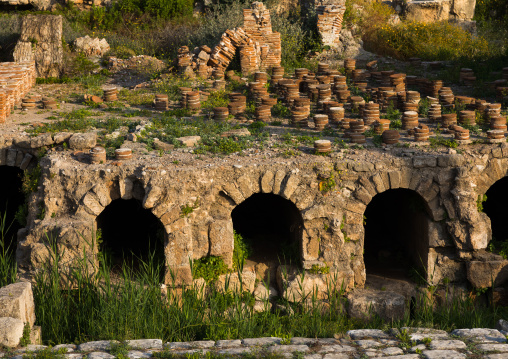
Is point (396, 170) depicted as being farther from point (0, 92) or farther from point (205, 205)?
point (0, 92)

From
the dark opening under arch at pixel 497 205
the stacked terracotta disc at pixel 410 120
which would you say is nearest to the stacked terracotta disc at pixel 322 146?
the stacked terracotta disc at pixel 410 120

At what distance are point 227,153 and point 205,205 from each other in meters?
1.03

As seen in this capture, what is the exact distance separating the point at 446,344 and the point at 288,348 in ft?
5.47

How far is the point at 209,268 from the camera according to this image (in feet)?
31.7

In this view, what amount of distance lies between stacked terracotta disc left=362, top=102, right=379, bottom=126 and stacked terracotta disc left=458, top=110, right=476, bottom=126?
152 cm

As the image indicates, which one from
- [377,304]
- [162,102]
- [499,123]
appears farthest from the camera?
[162,102]

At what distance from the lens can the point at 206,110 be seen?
12.7m

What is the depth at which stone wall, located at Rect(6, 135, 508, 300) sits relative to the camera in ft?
31.1

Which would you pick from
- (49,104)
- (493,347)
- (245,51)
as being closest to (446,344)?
(493,347)

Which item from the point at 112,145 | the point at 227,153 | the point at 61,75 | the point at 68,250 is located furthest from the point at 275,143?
the point at 61,75

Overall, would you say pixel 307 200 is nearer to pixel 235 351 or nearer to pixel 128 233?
pixel 128 233

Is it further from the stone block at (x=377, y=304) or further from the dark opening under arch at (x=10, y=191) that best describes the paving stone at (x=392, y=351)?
the dark opening under arch at (x=10, y=191)

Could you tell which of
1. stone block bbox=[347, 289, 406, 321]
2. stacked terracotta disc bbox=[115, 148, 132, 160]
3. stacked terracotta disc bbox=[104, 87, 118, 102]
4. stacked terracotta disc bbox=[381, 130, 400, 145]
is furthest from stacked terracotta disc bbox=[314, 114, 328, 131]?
stacked terracotta disc bbox=[104, 87, 118, 102]

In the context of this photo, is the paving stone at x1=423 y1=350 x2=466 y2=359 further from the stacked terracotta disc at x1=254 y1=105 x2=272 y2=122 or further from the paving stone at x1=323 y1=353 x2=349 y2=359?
the stacked terracotta disc at x1=254 y1=105 x2=272 y2=122
